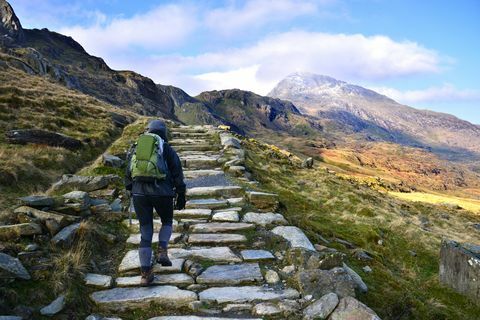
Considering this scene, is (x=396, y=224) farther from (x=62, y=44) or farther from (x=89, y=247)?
(x=62, y=44)

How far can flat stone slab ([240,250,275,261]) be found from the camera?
25.5ft

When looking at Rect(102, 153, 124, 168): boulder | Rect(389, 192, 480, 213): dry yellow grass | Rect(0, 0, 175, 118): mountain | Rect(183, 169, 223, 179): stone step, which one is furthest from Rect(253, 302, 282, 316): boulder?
Rect(0, 0, 175, 118): mountain

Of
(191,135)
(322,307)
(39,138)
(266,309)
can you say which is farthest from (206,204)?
(191,135)

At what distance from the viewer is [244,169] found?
1567 centimetres

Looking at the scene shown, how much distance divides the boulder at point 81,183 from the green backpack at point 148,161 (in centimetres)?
502

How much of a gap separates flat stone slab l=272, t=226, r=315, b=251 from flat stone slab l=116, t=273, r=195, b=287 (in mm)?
2368

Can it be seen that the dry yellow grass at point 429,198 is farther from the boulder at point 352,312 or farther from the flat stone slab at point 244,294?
the boulder at point 352,312

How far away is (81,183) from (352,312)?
8550 millimetres

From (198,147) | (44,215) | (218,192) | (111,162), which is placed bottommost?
(218,192)

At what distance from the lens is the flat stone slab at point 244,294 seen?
632 cm

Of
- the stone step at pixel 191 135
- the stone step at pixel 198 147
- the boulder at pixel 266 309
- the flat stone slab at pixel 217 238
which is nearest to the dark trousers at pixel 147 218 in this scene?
the flat stone slab at pixel 217 238

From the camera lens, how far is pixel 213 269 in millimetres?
7320

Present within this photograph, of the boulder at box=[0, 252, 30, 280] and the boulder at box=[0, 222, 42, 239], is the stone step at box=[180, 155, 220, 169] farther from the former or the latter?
the boulder at box=[0, 252, 30, 280]

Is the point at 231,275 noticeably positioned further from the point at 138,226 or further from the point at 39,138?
the point at 39,138
